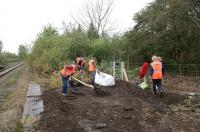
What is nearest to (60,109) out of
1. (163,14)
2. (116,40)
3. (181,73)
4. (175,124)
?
(175,124)

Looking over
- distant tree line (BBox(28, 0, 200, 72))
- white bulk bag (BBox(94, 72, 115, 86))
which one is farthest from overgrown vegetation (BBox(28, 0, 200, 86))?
white bulk bag (BBox(94, 72, 115, 86))

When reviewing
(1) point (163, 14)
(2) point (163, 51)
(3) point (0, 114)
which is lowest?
(3) point (0, 114)

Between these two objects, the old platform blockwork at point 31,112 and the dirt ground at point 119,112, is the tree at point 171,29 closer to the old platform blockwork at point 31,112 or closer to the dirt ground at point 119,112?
the dirt ground at point 119,112

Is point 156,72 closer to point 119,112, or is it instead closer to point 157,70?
point 157,70

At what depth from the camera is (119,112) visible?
1018 cm

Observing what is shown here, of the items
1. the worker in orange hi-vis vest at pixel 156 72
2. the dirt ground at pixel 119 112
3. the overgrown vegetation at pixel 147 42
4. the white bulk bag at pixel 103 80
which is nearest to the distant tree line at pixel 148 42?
the overgrown vegetation at pixel 147 42

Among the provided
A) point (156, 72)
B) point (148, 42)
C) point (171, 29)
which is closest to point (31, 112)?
point (156, 72)

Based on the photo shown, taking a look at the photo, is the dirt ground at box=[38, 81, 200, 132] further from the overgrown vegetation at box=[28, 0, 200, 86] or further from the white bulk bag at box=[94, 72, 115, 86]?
the overgrown vegetation at box=[28, 0, 200, 86]

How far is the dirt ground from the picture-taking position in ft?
28.0

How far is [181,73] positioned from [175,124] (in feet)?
57.1

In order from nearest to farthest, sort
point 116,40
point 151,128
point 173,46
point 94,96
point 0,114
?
1. point 151,128
2. point 0,114
3. point 94,96
4. point 173,46
5. point 116,40

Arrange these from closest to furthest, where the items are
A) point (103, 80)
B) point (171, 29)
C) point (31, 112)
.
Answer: point (31, 112) < point (103, 80) < point (171, 29)

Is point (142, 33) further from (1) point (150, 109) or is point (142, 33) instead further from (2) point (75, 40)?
(1) point (150, 109)

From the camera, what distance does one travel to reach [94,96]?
1346 centimetres
